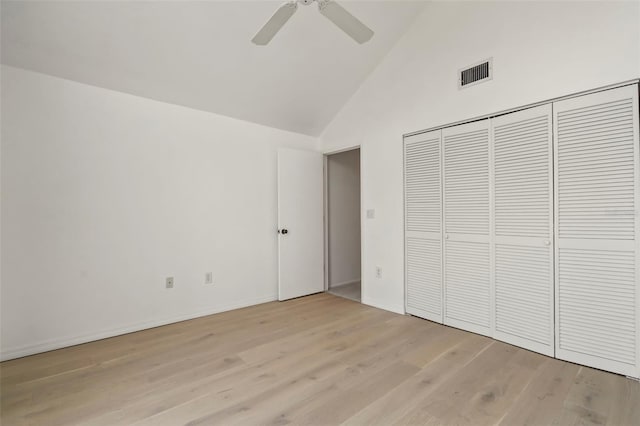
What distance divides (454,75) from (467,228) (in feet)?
4.82

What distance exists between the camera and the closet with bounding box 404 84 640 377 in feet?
6.68

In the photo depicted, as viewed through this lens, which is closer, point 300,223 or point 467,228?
point 467,228

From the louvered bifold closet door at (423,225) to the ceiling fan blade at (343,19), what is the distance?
55.7 inches

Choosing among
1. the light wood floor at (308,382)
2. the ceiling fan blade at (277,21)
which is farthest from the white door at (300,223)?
the ceiling fan blade at (277,21)

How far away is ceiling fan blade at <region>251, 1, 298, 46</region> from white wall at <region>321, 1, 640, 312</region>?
5.91 ft

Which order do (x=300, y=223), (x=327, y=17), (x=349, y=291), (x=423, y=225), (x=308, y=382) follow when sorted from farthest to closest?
(x=349, y=291) → (x=300, y=223) → (x=423, y=225) → (x=308, y=382) → (x=327, y=17)

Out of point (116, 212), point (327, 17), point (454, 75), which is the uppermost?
point (454, 75)

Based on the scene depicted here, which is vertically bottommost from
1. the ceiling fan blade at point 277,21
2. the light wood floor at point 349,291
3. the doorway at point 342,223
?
the light wood floor at point 349,291

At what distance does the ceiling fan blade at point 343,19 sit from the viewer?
5.76 ft

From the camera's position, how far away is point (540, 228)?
238 cm

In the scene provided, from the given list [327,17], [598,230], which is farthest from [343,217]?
[327,17]

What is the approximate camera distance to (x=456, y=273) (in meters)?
2.92

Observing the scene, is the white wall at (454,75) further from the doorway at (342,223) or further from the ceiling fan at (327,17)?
the ceiling fan at (327,17)

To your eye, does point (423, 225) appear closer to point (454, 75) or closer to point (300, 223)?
point (454, 75)
